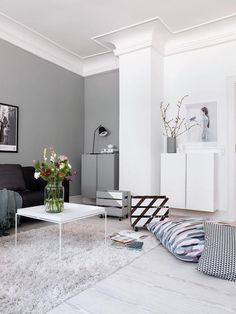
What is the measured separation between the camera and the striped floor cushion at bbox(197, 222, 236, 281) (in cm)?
197

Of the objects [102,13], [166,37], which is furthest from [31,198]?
[166,37]

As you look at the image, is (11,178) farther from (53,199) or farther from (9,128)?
(53,199)

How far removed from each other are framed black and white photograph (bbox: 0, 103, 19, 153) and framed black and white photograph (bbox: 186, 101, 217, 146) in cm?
279

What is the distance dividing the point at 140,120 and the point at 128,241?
226 cm

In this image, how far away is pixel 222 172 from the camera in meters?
4.16

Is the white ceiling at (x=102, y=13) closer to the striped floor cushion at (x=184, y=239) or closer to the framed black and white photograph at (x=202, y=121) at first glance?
the framed black and white photograph at (x=202, y=121)

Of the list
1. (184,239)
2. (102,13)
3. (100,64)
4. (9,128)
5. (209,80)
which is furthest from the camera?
(100,64)

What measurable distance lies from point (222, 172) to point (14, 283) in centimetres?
333

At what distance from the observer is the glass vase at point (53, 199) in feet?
8.61

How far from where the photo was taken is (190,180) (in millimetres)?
4082

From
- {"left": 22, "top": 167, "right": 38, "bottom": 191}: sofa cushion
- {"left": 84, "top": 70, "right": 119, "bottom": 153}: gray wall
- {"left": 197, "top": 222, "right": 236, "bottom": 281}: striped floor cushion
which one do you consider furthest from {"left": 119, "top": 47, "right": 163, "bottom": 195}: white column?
{"left": 197, "top": 222, "right": 236, "bottom": 281}: striped floor cushion

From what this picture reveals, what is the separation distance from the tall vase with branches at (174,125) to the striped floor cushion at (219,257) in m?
2.33

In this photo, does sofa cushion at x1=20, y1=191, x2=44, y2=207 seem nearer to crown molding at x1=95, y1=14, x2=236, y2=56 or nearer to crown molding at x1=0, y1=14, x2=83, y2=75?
crown molding at x1=0, y1=14, x2=83, y2=75

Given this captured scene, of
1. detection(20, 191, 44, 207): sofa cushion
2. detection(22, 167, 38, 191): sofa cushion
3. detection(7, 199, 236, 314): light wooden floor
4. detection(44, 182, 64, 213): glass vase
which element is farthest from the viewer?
detection(22, 167, 38, 191): sofa cushion
